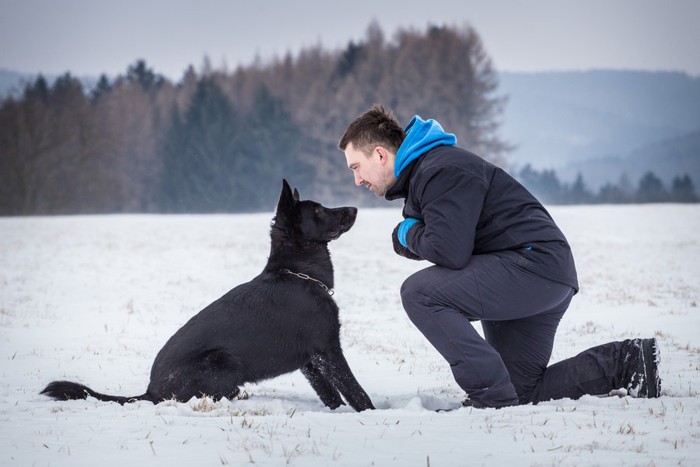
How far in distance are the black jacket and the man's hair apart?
8.9 inches

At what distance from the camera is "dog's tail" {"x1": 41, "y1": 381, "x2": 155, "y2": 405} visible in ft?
13.4

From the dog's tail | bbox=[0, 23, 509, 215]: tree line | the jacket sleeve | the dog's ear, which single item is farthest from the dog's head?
bbox=[0, 23, 509, 215]: tree line

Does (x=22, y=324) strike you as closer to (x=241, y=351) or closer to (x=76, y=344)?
(x=76, y=344)

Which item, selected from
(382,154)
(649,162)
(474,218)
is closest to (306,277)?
(382,154)

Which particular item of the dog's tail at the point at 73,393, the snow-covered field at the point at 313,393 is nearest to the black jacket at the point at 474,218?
the snow-covered field at the point at 313,393

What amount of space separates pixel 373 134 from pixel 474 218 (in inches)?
35.1

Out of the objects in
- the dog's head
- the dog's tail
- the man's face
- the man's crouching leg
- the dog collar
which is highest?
the man's face

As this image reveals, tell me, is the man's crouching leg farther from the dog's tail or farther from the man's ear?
the dog's tail

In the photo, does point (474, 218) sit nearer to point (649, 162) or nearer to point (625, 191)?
point (625, 191)

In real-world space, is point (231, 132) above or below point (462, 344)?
above

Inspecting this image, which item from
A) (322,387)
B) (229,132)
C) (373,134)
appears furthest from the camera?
(229,132)

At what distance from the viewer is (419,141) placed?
4051mm

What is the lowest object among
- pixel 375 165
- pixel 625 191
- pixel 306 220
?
pixel 306 220

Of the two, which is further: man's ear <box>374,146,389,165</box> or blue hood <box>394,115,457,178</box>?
man's ear <box>374,146,389,165</box>
